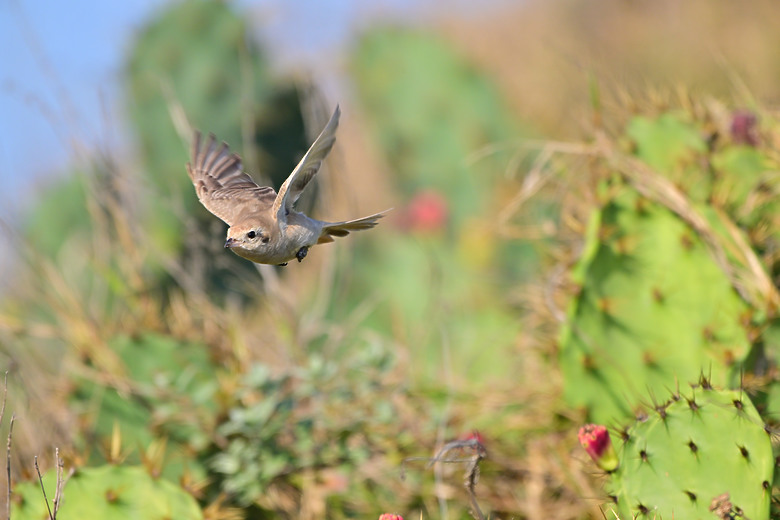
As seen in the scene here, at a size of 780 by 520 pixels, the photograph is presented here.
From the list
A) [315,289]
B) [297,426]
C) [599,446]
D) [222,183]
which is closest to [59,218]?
[315,289]

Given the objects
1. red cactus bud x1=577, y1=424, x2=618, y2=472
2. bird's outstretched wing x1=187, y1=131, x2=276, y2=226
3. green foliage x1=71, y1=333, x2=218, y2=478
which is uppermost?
bird's outstretched wing x1=187, y1=131, x2=276, y2=226

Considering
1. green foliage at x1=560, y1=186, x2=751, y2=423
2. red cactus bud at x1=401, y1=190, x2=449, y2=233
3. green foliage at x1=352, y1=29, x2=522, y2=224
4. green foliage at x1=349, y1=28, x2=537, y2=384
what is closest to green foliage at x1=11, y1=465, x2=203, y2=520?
green foliage at x1=560, y1=186, x2=751, y2=423

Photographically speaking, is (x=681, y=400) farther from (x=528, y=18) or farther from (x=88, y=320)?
(x=528, y=18)

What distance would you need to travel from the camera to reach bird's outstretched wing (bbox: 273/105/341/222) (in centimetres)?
149

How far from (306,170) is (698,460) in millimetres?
863

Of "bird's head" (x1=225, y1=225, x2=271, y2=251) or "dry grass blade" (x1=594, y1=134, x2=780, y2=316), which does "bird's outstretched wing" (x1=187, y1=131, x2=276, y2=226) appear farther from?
"dry grass blade" (x1=594, y1=134, x2=780, y2=316)

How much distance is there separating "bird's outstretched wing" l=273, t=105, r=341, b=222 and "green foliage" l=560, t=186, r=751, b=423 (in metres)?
0.68

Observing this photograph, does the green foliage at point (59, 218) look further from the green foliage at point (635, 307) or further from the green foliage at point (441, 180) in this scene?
the green foliage at point (635, 307)

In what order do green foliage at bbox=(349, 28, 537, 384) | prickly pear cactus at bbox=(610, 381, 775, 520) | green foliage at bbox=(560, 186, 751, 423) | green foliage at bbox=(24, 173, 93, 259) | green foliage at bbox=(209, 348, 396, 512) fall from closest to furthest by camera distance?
prickly pear cactus at bbox=(610, 381, 775, 520) < green foliage at bbox=(560, 186, 751, 423) < green foliage at bbox=(209, 348, 396, 512) < green foliage at bbox=(349, 28, 537, 384) < green foliage at bbox=(24, 173, 93, 259)

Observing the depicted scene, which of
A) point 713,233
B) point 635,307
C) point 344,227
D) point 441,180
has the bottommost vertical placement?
point 441,180

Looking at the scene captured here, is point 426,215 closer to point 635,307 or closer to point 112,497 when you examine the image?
point 635,307

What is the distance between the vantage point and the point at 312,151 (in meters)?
1.53

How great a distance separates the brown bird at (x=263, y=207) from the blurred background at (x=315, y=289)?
0.48 m

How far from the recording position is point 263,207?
5.65 feet
